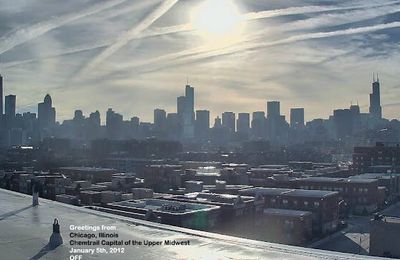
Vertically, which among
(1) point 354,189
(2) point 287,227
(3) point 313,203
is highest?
(1) point 354,189

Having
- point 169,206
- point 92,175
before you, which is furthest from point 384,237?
point 92,175

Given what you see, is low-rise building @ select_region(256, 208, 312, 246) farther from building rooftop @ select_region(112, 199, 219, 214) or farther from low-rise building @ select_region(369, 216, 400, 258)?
building rooftop @ select_region(112, 199, 219, 214)

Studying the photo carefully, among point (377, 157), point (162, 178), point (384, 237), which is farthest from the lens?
point (377, 157)

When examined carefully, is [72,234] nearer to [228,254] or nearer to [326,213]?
[228,254]

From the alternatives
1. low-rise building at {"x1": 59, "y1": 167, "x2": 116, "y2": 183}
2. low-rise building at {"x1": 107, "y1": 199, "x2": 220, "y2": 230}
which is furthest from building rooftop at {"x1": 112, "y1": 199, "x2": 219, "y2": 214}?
low-rise building at {"x1": 59, "y1": 167, "x2": 116, "y2": 183}

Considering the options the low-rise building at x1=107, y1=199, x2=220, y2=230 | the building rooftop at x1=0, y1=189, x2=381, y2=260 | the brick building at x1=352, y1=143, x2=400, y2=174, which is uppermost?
the brick building at x1=352, y1=143, x2=400, y2=174

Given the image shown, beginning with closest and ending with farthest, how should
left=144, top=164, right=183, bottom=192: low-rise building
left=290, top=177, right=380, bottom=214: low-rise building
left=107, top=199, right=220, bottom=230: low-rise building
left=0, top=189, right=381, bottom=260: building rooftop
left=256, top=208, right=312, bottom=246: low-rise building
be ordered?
left=0, top=189, right=381, bottom=260: building rooftop
left=107, top=199, right=220, bottom=230: low-rise building
left=256, top=208, right=312, bottom=246: low-rise building
left=290, top=177, right=380, bottom=214: low-rise building
left=144, top=164, right=183, bottom=192: low-rise building

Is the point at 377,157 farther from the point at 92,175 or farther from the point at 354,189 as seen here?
the point at 92,175

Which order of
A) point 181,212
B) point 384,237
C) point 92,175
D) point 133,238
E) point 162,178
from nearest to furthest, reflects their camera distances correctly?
point 133,238 < point 181,212 < point 384,237 < point 92,175 < point 162,178

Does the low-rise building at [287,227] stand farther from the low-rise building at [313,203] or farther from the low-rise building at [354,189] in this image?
the low-rise building at [354,189]
